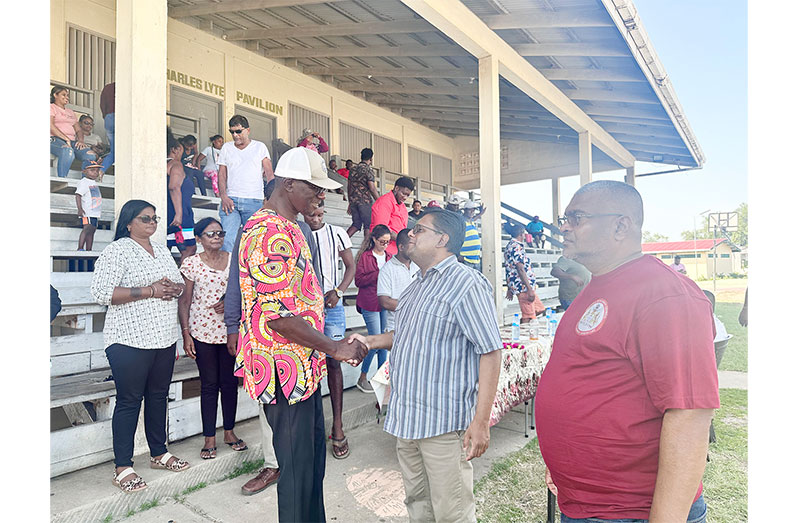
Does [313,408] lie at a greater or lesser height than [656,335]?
lesser

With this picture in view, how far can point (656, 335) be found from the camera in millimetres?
1320

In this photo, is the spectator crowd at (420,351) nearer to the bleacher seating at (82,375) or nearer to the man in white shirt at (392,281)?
the man in white shirt at (392,281)

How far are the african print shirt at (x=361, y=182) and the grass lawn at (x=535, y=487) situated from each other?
4.36 meters

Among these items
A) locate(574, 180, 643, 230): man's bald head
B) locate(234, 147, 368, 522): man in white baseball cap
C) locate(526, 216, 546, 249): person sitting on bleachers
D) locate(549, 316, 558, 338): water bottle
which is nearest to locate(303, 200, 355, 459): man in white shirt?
locate(234, 147, 368, 522): man in white baseball cap

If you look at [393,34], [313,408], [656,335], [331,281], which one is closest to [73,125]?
[331,281]

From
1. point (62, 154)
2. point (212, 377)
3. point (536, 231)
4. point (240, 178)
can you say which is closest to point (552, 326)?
point (212, 377)

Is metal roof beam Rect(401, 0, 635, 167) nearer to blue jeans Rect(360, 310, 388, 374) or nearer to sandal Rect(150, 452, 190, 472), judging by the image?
blue jeans Rect(360, 310, 388, 374)

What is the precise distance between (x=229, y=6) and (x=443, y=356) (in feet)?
25.8

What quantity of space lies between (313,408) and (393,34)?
8.25 m

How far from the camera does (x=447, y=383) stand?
243cm

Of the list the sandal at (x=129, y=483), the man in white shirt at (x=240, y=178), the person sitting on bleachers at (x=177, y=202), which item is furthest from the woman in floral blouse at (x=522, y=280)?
the sandal at (x=129, y=483)

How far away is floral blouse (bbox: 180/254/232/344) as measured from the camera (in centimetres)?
377
